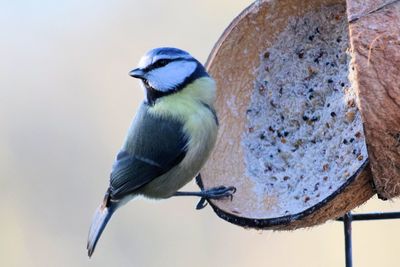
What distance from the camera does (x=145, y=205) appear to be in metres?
3.29

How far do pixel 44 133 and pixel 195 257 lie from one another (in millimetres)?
876

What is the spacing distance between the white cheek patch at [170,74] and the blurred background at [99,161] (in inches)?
38.4

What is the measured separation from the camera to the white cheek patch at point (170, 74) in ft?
A: 6.98

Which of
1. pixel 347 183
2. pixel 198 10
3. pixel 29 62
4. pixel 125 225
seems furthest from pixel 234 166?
pixel 29 62

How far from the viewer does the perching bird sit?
2150 millimetres

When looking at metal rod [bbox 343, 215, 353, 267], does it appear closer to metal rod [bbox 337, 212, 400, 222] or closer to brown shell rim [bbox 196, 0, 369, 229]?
metal rod [bbox 337, 212, 400, 222]

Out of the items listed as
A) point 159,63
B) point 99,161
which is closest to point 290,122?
point 159,63

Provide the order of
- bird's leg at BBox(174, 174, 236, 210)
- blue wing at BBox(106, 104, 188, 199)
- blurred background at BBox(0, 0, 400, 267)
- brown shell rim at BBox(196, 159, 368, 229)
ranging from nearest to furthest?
brown shell rim at BBox(196, 159, 368, 229) < bird's leg at BBox(174, 174, 236, 210) < blue wing at BBox(106, 104, 188, 199) < blurred background at BBox(0, 0, 400, 267)

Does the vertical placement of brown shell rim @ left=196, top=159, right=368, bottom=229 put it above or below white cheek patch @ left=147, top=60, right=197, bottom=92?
below

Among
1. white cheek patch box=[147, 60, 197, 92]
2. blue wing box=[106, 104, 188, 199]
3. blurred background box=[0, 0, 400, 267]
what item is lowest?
blurred background box=[0, 0, 400, 267]

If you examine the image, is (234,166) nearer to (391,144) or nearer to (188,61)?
(188,61)

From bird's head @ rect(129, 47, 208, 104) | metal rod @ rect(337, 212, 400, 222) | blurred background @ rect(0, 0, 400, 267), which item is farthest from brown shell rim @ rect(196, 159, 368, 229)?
blurred background @ rect(0, 0, 400, 267)

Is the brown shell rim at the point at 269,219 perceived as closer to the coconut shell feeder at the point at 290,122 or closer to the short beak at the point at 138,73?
the coconut shell feeder at the point at 290,122

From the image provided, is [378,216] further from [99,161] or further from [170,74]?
[99,161]
